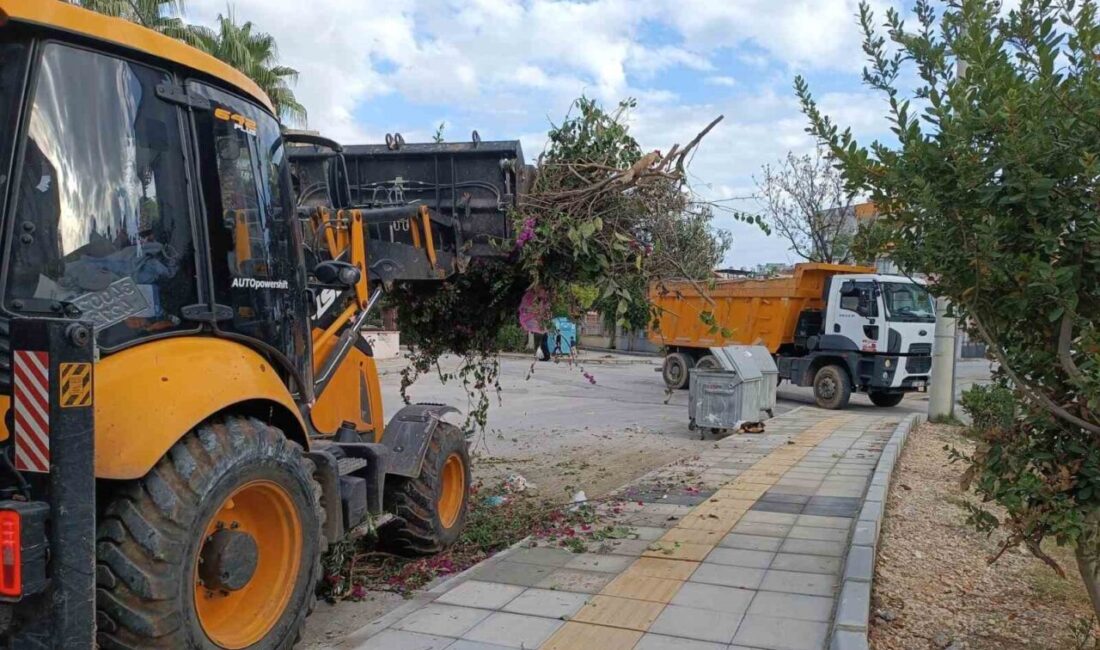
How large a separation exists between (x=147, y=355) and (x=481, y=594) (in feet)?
8.50

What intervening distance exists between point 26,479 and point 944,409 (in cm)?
1398

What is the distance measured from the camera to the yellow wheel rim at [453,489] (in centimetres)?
645

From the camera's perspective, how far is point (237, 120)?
13.5 feet

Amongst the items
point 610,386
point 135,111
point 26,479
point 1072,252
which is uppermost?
point 135,111

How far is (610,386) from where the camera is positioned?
74.9 feet

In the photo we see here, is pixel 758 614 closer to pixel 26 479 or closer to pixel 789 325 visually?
pixel 26 479

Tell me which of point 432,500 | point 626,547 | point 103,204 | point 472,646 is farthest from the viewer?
point 626,547

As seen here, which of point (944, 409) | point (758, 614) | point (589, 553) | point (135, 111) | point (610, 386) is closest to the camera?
point (135, 111)

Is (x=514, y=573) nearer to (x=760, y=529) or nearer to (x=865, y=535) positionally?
(x=760, y=529)

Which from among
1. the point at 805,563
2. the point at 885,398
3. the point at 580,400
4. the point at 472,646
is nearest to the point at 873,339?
the point at 885,398

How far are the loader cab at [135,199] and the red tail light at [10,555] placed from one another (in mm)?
749

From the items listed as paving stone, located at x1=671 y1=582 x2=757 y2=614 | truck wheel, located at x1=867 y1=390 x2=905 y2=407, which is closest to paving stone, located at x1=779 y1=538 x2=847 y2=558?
paving stone, located at x1=671 y1=582 x2=757 y2=614

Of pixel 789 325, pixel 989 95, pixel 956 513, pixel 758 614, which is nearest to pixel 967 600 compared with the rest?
pixel 758 614

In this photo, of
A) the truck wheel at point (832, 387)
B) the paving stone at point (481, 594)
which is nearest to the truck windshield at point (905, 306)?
the truck wheel at point (832, 387)
